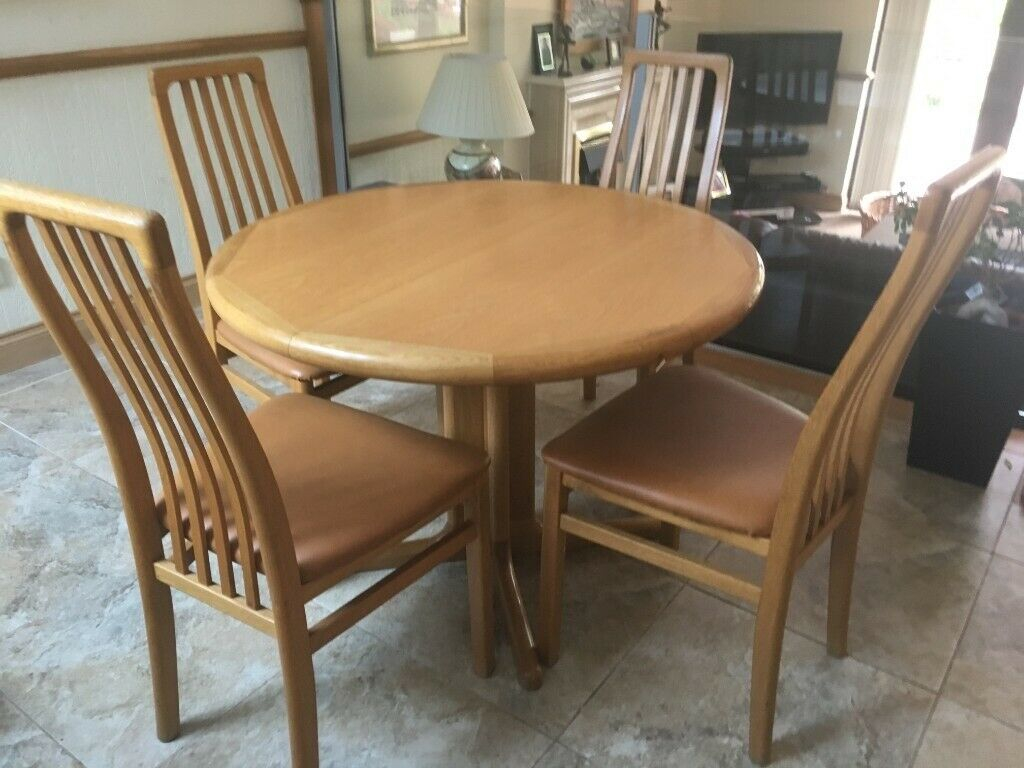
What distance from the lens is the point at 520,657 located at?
5.20 ft

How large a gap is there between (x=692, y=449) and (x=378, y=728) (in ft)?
2.41

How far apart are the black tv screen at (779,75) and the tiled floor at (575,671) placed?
5.70 feet

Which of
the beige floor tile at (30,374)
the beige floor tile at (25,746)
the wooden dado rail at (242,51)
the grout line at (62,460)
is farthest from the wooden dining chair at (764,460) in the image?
the wooden dado rail at (242,51)

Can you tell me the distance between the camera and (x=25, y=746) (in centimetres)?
146

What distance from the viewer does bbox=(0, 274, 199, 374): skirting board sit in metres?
2.71

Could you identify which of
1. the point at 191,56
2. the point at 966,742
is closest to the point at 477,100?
the point at 191,56

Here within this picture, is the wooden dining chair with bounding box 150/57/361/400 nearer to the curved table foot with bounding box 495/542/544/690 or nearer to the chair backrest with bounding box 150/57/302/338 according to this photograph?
the chair backrest with bounding box 150/57/302/338

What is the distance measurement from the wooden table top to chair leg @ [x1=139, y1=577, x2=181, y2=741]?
0.45m

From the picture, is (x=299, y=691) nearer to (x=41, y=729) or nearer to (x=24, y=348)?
(x=41, y=729)

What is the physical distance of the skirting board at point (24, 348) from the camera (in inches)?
106

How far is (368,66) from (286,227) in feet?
6.11

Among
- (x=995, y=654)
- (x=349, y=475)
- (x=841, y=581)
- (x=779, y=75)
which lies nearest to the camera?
(x=349, y=475)

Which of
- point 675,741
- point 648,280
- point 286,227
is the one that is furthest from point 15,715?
point 648,280

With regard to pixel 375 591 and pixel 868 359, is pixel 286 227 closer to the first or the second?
pixel 375 591
